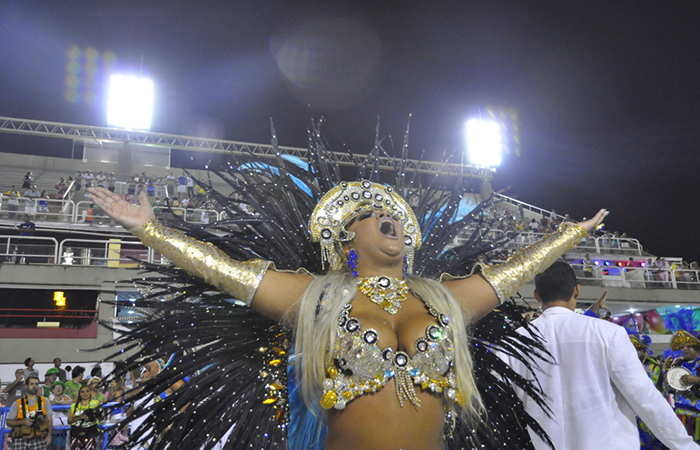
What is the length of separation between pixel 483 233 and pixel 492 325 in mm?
513

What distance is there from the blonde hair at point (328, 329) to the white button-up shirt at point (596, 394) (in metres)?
0.61

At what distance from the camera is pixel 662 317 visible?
52.8 ft

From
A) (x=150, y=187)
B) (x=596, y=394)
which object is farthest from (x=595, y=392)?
(x=150, y=187)

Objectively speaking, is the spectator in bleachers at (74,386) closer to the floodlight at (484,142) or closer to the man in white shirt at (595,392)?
the man in white shirt at (595,392)

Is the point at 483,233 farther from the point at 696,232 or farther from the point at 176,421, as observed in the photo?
the point at 696,232

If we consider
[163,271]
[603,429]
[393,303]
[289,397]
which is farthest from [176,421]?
[603,429]

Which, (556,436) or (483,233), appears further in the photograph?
(483,233)

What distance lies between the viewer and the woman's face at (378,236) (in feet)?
7.61

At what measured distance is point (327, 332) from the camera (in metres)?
2.08

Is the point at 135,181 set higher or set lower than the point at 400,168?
higher

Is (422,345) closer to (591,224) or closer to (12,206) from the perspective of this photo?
(591,224)

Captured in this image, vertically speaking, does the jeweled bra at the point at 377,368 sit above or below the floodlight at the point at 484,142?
below

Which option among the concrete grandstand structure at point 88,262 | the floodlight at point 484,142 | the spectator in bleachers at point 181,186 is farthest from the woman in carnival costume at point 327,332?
the floodlight at point 484,142

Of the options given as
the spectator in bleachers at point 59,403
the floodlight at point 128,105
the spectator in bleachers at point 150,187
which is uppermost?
the floodlight at point 128,105
